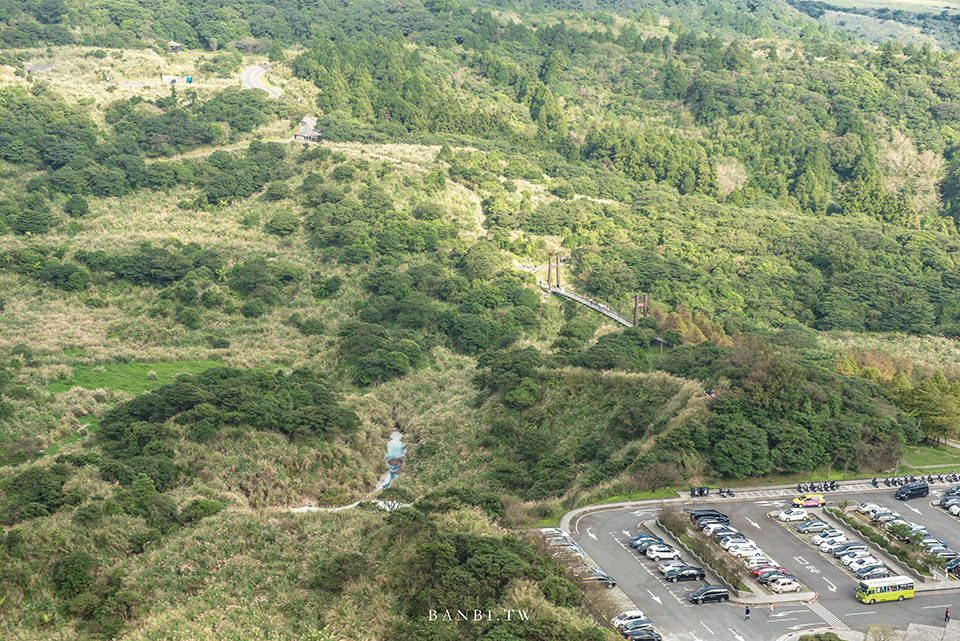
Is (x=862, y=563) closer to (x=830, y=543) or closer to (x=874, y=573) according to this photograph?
(x=874, y=573)

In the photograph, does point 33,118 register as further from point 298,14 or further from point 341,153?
point 298,14

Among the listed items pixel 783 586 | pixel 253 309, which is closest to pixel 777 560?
pixel 783 586

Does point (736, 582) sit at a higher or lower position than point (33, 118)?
higher

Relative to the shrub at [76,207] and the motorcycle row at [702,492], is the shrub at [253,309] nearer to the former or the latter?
the shrub at [76,207]

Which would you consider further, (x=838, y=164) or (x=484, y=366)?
(x=838, y=164)

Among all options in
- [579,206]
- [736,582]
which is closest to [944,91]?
[579,206]
